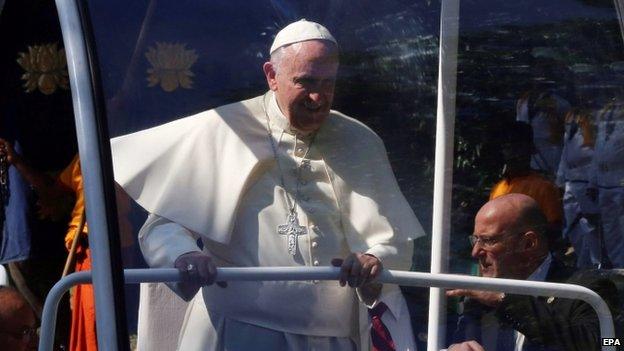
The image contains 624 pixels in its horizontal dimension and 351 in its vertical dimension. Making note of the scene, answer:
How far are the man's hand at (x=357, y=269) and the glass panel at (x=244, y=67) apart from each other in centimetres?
15

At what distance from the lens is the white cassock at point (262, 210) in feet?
8.56

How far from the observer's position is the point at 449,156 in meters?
2.85

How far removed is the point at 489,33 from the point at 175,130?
2.40 ft

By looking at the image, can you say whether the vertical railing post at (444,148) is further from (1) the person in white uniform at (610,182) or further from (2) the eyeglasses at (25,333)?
(2) the eyeglasses at (25,333)

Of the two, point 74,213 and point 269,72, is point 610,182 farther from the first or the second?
point 74,213

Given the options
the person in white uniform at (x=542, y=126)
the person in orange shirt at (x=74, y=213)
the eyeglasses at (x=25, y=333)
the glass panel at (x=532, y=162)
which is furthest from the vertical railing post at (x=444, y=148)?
the eyeglasses at (x=25, y=333)

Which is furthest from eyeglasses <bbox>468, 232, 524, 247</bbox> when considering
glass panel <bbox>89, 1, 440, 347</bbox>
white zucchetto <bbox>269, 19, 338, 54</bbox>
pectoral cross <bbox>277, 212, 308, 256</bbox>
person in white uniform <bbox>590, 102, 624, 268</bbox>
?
white zucchetto <bbox>269, 19, 338, 54</bbox>

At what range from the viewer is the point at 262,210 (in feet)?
8.80

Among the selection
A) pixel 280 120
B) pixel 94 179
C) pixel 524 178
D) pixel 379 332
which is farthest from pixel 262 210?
pixel 524 178

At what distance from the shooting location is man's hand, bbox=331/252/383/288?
8.70ft

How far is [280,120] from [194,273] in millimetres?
375

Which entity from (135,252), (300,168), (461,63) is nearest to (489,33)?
(461,63)

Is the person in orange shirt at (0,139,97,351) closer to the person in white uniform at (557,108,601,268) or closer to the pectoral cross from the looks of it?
the pectoral cross

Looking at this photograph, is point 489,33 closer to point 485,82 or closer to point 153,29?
point 485,82
